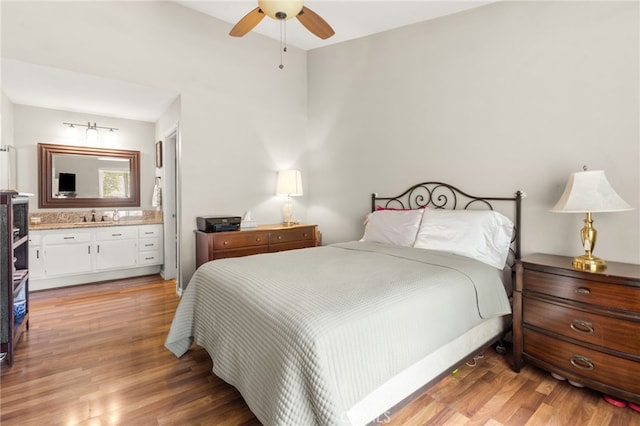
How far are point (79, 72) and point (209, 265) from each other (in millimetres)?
2344

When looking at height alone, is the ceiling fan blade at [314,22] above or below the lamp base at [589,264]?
above

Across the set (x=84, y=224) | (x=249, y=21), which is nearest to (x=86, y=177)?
(x=84, y=224)

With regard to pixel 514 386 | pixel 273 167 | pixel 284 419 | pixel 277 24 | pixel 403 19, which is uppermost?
pixel 277 24

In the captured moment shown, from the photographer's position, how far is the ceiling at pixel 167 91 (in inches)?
121

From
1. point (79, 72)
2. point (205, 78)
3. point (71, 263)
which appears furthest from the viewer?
point (71, 263)

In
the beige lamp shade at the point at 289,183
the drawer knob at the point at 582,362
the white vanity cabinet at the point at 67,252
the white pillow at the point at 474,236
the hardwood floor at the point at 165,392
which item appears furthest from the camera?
the beige lamp shade at the point at 289,183

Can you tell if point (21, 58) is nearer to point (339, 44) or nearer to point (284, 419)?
point (339, 44)

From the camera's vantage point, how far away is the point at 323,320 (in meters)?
1.34

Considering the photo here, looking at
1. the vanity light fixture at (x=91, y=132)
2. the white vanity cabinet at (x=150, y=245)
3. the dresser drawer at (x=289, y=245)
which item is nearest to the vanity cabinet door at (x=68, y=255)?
the white vanity cabinet at (x=150, y=245)

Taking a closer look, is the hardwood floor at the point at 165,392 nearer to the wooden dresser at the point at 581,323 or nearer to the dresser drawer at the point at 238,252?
the wooden dresser at the point at 581,323

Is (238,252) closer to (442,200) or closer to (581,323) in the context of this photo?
(442,200)

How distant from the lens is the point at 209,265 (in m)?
2.30

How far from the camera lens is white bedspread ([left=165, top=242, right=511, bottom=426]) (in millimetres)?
1250

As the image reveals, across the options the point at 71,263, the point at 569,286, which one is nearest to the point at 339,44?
the point at 569,286
